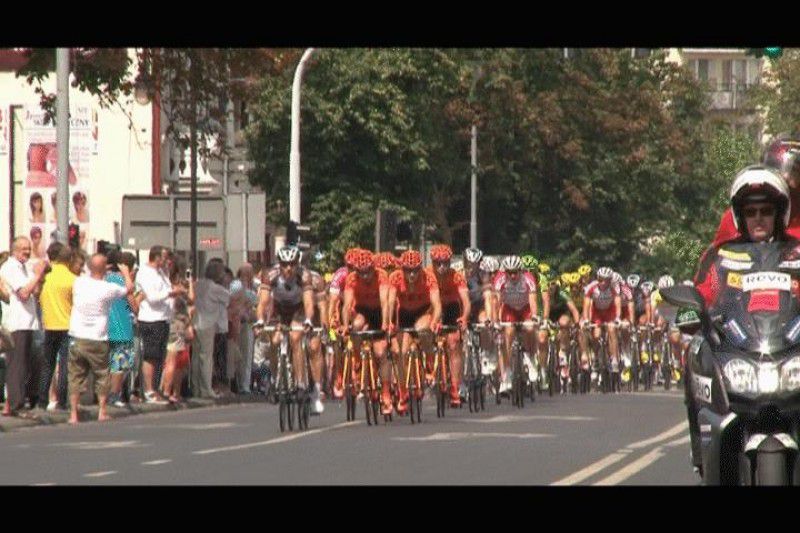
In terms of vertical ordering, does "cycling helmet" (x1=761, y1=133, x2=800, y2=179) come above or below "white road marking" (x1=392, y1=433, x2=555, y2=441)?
above

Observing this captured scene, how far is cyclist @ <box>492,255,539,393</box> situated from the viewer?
3512cm

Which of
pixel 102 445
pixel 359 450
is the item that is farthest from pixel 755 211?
pixel 102 445

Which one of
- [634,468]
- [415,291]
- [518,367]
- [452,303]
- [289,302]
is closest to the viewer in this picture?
[634,468]

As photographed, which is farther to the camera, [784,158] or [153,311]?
[153,311]

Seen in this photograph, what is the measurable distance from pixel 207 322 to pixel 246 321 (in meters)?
2.43

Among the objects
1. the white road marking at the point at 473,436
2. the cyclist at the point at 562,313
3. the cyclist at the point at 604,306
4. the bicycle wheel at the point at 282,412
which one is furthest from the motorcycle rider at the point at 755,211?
the cyclist at the point at 604,306

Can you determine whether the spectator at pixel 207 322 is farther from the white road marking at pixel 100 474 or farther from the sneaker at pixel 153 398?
the white road marking at pixel 100 474

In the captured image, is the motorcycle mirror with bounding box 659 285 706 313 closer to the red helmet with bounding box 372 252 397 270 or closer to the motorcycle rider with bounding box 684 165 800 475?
the motorcycle rider with bounding box 684 165 800 475

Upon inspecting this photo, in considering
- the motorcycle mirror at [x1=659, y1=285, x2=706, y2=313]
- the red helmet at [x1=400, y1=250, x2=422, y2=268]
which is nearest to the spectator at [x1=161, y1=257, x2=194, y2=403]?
the red helmet at [x1=400, y1=250, x2=422, y2=268]

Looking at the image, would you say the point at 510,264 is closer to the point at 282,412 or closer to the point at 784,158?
the point at 282,412

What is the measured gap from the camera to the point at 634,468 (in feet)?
62.9

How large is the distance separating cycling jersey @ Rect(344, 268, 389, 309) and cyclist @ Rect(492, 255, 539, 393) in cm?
672

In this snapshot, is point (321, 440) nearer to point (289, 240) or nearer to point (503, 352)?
point (503, 352)

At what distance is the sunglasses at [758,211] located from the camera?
13461mm
